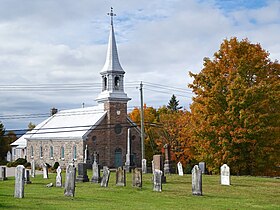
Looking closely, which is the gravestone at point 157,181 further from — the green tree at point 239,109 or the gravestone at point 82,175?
the green tree at point 239,109

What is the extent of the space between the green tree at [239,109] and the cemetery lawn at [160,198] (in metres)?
7.75

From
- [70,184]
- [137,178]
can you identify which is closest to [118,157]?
[137,178]

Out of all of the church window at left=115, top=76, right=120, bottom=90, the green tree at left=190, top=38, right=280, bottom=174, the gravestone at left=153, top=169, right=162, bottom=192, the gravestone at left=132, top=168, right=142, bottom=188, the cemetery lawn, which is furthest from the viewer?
the church window at left=115, top=76, right=120, bottom=90

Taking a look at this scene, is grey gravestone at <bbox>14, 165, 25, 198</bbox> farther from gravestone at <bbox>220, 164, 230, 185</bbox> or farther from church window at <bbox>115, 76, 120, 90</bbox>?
church window at <bbox>115, 76, 120, 90</bbox>

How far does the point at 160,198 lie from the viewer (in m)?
19.6

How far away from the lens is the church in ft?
182

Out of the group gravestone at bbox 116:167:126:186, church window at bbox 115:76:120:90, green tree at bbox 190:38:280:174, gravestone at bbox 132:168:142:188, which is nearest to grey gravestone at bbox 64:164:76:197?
gravestone at bbox 132:168:142:188

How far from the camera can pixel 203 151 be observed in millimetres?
35844

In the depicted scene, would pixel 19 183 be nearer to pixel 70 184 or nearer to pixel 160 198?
pixel 70 184

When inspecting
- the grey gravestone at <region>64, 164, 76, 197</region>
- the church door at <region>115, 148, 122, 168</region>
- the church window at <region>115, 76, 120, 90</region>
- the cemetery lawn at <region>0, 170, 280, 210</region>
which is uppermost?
the church window at <region>115, 76, 120, 90</region>

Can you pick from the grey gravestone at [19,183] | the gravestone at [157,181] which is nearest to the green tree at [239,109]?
the gravestone at [157,181]

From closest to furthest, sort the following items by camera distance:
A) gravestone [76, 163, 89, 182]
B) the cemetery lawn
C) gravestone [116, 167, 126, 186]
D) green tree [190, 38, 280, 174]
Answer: the cemetery lawn
gravestone [116, 167, 126, 186]
gravestone [76, 163, 89, 182]
green tree [190, 38, 280, 174]

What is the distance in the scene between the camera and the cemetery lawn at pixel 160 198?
1698 centimetres

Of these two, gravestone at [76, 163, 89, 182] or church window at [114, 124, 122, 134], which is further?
church window at [114, 124, 122, 134]
